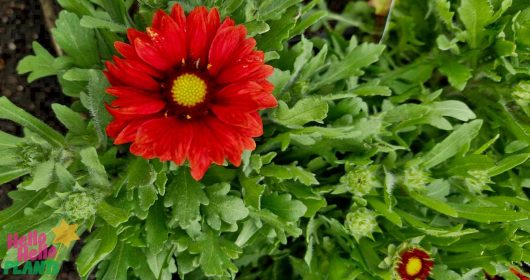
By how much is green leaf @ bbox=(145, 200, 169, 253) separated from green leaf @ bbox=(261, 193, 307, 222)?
0.83 ft

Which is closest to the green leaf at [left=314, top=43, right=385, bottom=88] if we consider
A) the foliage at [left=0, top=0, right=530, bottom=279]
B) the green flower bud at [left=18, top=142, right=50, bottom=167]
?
the foliage at [left=0, top=0, right=530, bottom=279]

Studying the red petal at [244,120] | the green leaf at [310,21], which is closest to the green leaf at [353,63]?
the green leaf at [310,21]

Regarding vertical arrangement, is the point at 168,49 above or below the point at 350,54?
above

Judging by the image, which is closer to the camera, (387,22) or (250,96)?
(250,96)

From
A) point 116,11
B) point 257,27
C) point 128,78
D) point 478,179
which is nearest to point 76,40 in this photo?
point 116,11

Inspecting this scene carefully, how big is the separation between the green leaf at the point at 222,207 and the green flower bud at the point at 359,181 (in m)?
0.30

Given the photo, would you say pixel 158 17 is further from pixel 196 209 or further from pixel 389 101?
pixel 389 101

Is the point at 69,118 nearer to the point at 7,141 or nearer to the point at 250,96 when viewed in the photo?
the point at 7,141

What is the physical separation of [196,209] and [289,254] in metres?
0.52

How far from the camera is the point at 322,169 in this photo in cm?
156

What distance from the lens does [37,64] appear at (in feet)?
4.53

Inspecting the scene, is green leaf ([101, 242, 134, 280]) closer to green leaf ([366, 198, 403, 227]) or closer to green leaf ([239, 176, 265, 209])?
green leaf ([239, 176, 265, 209])

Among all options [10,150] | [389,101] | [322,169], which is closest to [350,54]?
[389,101]

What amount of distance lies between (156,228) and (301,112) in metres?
0.43
